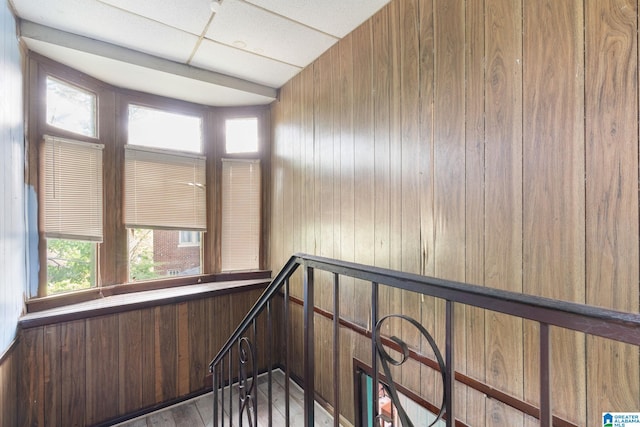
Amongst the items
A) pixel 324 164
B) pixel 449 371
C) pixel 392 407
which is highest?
pixel 324 164

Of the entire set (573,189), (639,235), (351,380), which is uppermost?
(573,189)

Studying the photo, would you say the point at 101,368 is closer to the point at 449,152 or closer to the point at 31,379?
the point at 31,379

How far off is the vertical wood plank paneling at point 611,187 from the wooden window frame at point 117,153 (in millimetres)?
2859

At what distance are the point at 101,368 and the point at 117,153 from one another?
1.92 meters

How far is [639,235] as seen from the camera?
1.01m

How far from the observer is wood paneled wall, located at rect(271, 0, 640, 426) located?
3.51 ft

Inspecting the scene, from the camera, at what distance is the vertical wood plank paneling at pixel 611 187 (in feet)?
3.37

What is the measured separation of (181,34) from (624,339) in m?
2.86

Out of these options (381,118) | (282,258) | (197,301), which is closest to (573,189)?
(381,118)

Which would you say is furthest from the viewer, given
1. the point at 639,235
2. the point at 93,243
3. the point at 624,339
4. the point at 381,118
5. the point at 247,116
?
the point at 247,116

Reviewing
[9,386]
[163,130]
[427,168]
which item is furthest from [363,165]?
[9,386]

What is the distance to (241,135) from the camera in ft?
11.2

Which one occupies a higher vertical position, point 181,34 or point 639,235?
point 181,34

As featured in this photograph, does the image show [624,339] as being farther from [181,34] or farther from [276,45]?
[181,34]
